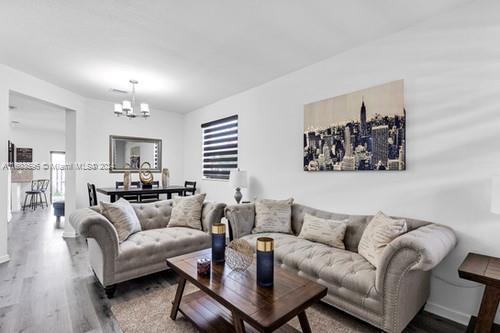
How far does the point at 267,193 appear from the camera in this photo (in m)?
3.89

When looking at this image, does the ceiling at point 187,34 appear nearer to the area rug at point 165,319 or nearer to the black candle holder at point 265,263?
the black candle holder at point 265,263

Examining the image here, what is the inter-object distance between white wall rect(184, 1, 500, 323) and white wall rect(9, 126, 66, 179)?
913 cm

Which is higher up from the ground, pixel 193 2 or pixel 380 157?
pixel 193 2

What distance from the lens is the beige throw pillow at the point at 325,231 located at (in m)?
2.52

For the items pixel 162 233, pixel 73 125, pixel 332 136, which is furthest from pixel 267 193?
pixel 73 125

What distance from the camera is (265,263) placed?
1.66 m

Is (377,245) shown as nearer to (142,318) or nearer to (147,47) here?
(142,318)

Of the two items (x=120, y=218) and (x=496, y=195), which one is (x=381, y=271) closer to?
(x=496, y=195)

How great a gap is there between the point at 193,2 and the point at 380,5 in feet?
5.24

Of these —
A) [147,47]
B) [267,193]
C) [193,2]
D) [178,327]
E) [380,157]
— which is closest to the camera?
[178,327]

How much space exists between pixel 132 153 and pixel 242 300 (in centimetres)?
483

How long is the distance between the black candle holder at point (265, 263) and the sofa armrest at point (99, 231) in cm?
158

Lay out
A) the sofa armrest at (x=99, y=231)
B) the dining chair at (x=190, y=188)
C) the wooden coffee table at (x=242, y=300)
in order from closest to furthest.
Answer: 1. the wooden coffee table at (x=242, y=300)
2. the sofa armrest at (x=99, y=231)
3. the dining chair at (x=190, y=188)

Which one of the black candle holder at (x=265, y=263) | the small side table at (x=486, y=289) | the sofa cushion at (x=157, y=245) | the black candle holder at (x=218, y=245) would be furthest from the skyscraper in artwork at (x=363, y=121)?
the sofa cushion at (x=157, y=245)
